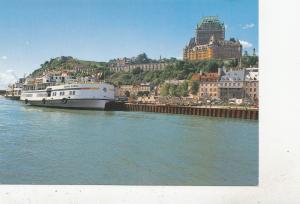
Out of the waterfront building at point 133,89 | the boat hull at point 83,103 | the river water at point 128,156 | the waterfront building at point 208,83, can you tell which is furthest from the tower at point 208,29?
the boat hull at point 83,103

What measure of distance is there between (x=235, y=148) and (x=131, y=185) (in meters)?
2.08

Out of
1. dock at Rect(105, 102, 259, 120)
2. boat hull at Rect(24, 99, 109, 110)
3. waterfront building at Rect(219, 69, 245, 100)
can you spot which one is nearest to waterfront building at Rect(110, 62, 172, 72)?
waterfront building at Rect(219, 69, 245, 100)

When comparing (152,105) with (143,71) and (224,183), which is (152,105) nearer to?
(143,71)

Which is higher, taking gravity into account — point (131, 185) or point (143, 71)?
point (143, 71)

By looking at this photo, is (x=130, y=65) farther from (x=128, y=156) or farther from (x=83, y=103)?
(x=83, y=103)

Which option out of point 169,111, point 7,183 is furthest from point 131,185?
point 169,111

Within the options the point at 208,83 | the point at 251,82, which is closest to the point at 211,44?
the point at 251,82

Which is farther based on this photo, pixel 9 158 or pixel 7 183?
pixel 9 158

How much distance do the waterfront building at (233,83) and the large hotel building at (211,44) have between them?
0.43 m

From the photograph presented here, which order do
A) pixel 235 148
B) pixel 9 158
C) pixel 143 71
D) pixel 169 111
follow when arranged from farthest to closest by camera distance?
pixel 169 111 → pixel 143 71 → pixel 235 148 → pixel 9 158

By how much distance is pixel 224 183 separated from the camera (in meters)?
4.41

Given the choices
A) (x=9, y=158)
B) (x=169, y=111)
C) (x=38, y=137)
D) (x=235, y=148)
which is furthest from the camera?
(x=169, y=111)

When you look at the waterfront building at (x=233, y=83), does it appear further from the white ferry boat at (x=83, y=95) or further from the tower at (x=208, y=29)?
the white ferry boat at (x=83, y=95)

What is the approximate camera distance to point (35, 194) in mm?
4152
